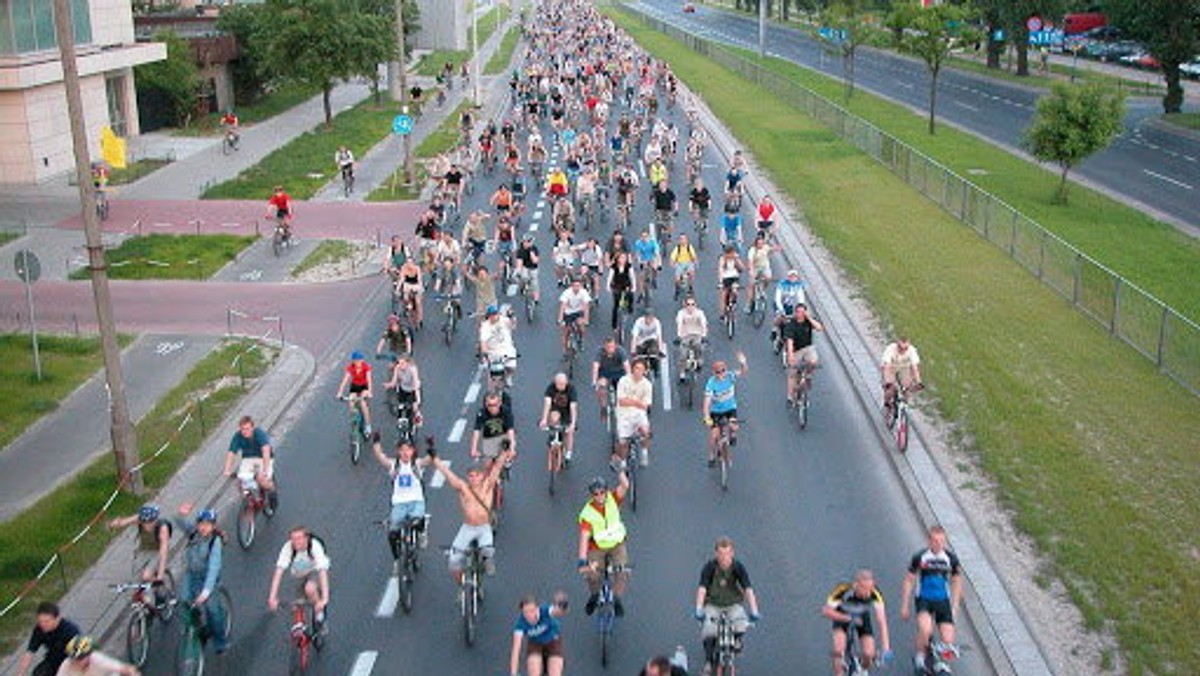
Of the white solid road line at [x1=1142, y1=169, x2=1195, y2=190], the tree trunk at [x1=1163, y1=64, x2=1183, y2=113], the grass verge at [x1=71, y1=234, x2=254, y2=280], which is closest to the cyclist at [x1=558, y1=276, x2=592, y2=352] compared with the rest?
the grass verge at [x1=71, y1=234, x2=254, y2=280]

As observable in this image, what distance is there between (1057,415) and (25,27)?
113ft

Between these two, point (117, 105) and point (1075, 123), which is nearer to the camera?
point (1075, 123)

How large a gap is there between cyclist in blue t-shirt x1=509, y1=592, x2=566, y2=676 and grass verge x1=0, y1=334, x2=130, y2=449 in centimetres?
1044

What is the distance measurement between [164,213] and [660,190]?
15.0m

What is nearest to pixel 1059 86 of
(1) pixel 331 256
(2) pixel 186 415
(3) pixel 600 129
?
(3) pixel 600 129

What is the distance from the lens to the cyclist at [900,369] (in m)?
17.7

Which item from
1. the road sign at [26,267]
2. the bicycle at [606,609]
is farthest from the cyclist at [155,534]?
the road sign at [26,267]

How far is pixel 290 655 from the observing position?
12.1m

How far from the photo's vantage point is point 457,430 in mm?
18750

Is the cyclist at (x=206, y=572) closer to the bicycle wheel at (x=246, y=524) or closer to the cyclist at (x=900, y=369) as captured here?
the bicycle wheel at (x=246, y=524)

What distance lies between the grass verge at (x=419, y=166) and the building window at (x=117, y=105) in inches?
429

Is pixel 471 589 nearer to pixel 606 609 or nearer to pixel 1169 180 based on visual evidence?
pixel 606 609

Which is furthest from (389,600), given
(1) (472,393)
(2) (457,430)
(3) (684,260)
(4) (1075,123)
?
(4) (1075,123)

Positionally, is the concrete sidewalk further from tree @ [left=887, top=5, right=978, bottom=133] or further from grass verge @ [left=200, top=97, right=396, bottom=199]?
tree @ [left=887, top=5, right=978, bottom=133]
